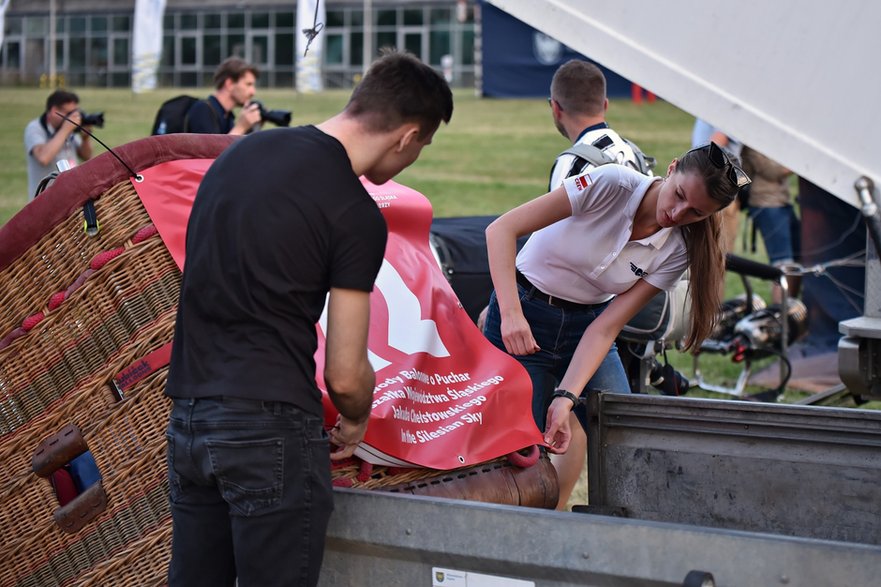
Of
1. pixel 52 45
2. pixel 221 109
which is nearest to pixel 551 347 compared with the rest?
pixel 221 109

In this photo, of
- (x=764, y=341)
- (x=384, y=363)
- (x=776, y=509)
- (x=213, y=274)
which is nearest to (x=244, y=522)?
(x=213, y=274)

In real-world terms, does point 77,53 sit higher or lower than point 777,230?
higher

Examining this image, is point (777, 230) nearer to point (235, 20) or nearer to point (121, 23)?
point (235, 20)

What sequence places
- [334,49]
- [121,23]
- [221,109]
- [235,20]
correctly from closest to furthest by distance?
[221,109]
[334,49]
[121,23]
[235,20]

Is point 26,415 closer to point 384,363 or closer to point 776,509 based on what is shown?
point 384,363

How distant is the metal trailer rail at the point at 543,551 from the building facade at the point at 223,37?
42264 mm

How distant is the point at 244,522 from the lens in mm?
2447

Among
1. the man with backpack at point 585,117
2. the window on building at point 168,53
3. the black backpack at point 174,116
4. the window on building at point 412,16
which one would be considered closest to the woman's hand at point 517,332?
the man with backpack at point 585,117

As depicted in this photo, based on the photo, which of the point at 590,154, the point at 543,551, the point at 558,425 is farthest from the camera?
the point at 590,154

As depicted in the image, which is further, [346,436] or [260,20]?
[260,20]

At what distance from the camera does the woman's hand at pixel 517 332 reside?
11.6 ft

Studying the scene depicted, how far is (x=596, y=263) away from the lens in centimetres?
390

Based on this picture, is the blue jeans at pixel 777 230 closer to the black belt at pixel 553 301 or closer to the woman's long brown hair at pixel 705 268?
the black belt at pixel 553 301

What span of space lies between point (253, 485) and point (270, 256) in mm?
492
